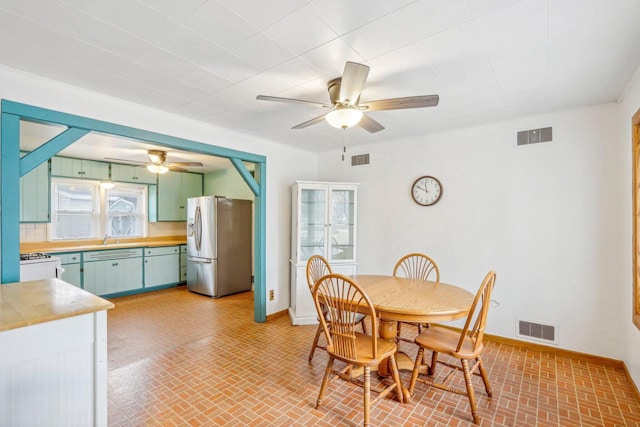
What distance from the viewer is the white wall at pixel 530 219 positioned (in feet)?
9.19

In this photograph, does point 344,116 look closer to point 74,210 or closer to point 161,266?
point 161,266

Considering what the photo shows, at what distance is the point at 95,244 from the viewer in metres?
5.25

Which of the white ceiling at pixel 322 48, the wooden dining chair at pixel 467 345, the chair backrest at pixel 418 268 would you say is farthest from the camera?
the chair backrest at pixel 418 268

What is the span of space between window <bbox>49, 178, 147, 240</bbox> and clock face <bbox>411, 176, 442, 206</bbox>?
509 centimetres

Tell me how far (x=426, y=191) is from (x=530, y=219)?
1.14 m

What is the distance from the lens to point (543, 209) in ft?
10.1

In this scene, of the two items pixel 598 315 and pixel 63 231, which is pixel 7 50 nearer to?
pixel 63 231

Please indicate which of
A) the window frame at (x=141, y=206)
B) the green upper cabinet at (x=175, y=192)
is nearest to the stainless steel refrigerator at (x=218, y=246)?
the green upper cabinet at (x=175, y=192)

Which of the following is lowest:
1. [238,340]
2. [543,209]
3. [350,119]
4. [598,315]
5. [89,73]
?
[238,340]

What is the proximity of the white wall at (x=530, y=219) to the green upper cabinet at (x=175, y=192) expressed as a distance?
4324 mm

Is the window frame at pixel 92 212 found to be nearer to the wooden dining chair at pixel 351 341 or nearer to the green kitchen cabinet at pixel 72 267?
the green kitchen cabinet at pixel 72 267

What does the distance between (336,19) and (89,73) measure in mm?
1863

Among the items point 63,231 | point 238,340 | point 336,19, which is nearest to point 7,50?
point 336,19

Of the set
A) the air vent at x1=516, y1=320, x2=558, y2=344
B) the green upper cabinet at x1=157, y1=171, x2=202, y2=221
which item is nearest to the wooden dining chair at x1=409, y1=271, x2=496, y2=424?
the air vent at x1=516, y1=320, x2=558, y2=344
